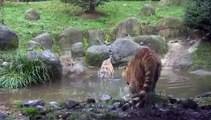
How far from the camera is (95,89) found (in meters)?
10.9

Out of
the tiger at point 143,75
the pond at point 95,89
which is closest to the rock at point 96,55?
the pond at point 95,89

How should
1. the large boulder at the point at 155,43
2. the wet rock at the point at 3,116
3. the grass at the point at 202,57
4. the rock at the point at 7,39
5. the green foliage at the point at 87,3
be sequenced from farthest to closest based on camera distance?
the green foliage at the point at 87,3, the large boulder at the point at 155,43, the rock at the point at 7,39, the grass at the point at 202,57, the wet rock at the point at 3,116

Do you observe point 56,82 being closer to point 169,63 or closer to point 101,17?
point 169,63

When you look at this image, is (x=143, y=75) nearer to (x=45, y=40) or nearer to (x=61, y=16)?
(x=45, y=40)

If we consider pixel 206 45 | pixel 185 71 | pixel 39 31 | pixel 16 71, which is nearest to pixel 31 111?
pixel 16 71

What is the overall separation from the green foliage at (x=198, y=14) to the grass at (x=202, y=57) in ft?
1.85

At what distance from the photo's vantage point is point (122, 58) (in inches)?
558

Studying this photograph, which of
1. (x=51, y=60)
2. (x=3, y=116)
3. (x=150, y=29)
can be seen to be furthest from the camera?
(x=150, y=29)

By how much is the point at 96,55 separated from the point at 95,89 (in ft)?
9.74

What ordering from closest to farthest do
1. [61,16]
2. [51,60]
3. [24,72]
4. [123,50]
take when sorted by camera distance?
1. [24,72]
2. [51,60]
3. [123,50]
4. [61,16]

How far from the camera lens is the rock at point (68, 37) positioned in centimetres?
1673

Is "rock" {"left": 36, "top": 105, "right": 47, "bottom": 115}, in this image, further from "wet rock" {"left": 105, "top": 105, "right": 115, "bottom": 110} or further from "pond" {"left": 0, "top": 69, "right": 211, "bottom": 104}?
"pond" {"left": 0, "top": 69, "right": 211, "bottom": 104}

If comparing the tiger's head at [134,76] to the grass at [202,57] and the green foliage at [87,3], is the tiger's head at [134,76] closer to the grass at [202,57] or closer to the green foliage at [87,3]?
the grass at [202,57]

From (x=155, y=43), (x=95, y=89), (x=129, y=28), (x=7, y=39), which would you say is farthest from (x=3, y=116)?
(x=129, y=28)
